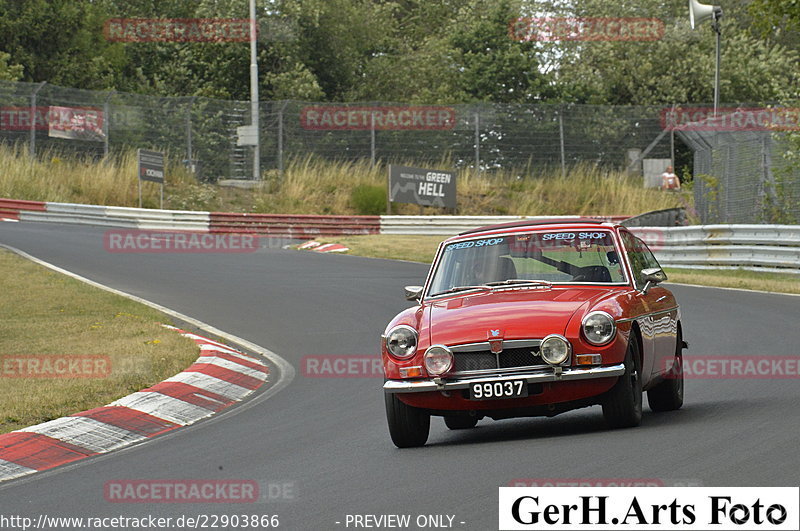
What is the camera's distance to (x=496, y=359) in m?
8.13

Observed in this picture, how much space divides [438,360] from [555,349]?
74cm

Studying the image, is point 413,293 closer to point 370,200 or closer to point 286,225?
point 286,225

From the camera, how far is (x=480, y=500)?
636 centimetres

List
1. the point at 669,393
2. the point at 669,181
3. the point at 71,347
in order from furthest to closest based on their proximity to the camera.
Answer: the point at 669,181, the point at 71,347, the point at 669,393

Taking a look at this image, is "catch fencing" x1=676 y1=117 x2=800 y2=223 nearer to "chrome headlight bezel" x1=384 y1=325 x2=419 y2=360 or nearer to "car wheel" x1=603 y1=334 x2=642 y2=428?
"car wheel" x1=603 y1=334 x2=642 y2=428

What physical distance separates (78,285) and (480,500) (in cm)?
1398

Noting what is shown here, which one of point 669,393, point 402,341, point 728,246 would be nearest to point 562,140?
point 728,246

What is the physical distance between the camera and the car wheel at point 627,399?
26.8 ft

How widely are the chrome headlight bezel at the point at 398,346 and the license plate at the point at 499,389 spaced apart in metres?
0.51

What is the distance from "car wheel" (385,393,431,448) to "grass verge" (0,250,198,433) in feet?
9.10

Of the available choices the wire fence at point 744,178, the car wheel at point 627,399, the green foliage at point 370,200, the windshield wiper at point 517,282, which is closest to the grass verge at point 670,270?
the wire fence at point 744,178

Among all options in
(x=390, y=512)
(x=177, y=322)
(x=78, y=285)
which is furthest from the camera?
(x=78, y=285)

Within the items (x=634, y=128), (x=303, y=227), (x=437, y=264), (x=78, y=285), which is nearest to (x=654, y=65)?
(x=634, y=128)

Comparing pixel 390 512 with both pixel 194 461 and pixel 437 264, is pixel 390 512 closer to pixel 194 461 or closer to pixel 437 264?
pixel 194 461
